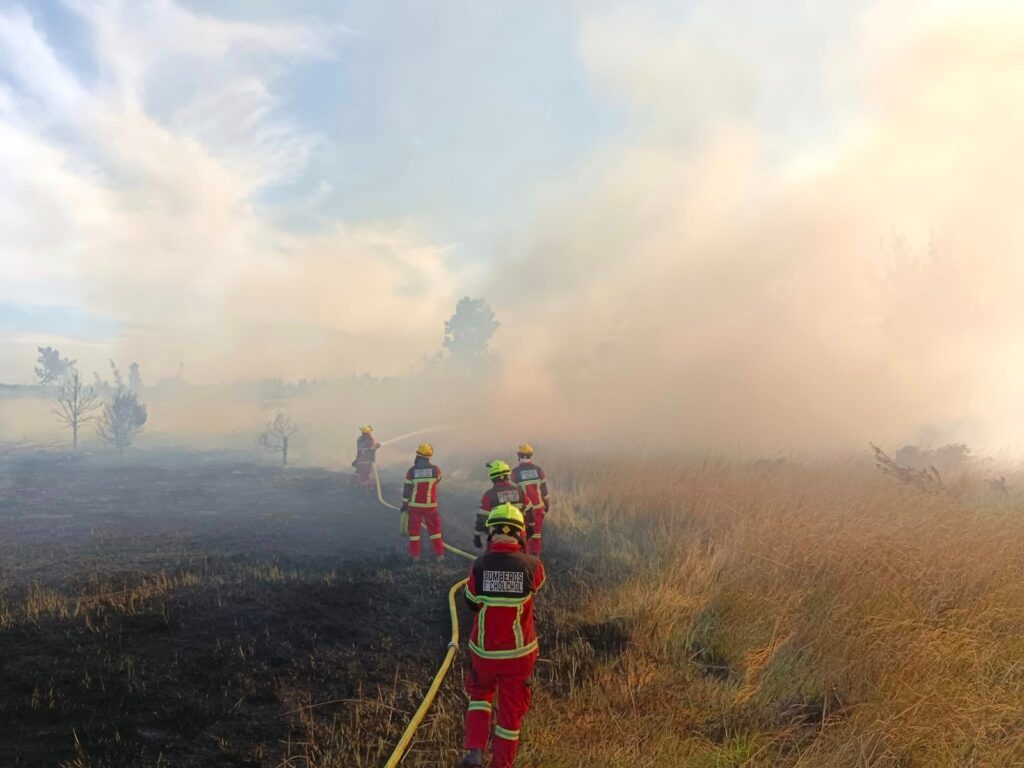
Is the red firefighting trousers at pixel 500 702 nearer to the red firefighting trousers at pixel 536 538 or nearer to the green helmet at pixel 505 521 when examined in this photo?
the green helmet at pixel 505 521

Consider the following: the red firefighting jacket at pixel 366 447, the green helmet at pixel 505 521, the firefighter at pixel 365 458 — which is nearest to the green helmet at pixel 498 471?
the green helmet at pixel 505 521

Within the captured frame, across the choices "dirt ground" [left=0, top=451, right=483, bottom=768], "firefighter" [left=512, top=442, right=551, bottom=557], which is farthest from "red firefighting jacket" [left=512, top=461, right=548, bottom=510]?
"dirt ground" [left=0, top=451, right=483, bottom=768]

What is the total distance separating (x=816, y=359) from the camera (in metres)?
33.1

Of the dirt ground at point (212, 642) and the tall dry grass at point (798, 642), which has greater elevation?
the tall dry grass at point (798, 642)

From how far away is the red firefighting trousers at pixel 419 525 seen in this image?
10547mm

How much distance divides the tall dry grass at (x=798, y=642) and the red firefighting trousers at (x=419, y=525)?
2.58m

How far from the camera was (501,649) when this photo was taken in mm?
4398

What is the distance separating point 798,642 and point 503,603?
3.55 meters

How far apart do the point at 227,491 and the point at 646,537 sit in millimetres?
16197

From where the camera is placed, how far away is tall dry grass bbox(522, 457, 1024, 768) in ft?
14.7

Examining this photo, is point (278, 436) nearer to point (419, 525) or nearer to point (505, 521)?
point (419, 525)

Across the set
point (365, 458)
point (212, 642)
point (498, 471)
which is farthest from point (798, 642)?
point (365, 458)

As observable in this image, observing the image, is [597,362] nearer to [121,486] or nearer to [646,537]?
[121,486]

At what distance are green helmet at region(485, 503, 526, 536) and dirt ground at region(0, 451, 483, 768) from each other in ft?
6.18
